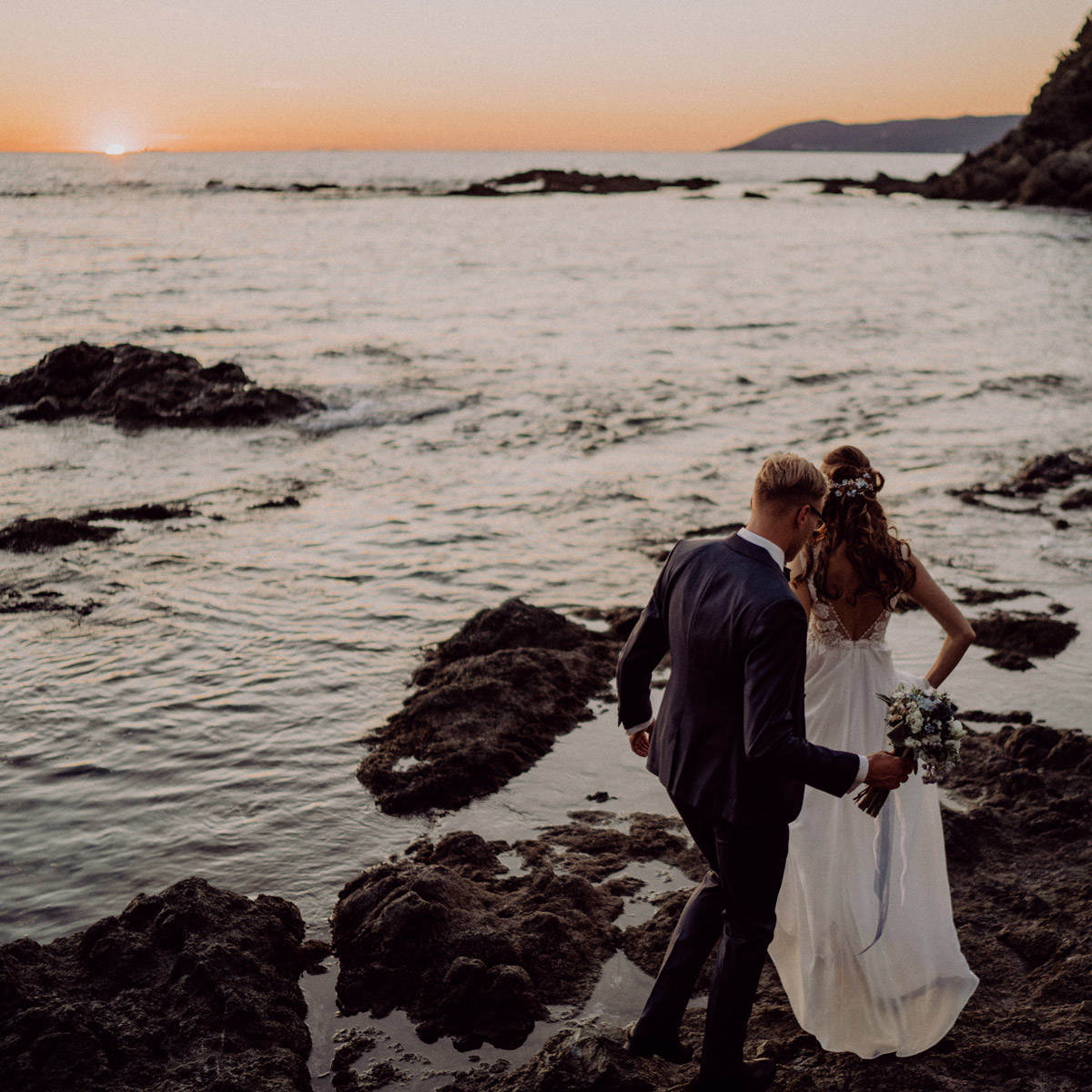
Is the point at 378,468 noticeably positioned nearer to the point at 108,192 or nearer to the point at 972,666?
the point at 972,666

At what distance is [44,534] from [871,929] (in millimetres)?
9363

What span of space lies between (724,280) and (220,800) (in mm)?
33228

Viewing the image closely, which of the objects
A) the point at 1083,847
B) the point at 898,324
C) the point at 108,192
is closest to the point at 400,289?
the point at 898,324

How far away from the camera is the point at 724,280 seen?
3619 centimetres

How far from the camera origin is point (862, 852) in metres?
3.95

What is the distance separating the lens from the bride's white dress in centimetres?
382

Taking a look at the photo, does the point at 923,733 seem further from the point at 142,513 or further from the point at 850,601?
the point at 142,513

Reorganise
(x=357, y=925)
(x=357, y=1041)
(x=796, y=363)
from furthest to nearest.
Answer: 1. (x=796, y=363)
2. (x=357, y=925)
3. (x=357, y=1041)

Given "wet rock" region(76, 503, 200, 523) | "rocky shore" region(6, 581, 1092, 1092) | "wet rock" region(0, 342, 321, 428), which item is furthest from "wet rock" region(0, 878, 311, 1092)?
"wet rock" region(0, 342, 321, 428)

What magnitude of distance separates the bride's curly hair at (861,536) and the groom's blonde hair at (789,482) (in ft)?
2.44

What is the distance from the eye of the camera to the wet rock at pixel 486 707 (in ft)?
20.0

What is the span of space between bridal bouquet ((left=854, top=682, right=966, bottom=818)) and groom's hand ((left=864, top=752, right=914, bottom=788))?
43mm

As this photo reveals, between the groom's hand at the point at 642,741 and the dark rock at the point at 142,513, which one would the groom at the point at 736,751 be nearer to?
the groom's hand at the point at 642,741

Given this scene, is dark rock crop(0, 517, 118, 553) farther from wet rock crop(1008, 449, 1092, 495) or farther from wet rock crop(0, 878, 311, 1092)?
wet rock crop(1008, 449, 1092, 495)
